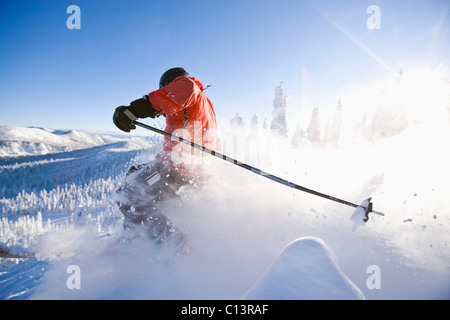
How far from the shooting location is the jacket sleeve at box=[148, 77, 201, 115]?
260 cm

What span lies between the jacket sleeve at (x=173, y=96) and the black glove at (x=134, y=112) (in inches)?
3.1

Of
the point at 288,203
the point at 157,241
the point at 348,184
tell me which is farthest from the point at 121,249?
the point at 348,184

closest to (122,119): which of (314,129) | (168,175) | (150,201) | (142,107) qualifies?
(142,107)

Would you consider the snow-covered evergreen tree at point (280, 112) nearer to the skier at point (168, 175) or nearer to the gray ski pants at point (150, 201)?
the skier at point (168, 175)

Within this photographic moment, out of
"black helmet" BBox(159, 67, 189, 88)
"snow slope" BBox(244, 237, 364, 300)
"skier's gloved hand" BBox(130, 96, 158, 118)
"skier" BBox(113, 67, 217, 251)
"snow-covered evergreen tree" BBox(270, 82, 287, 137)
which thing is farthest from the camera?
"snow-covered evergreen tree" BBox(270, 82, 287, 137)

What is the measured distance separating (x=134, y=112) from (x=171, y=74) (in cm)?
124

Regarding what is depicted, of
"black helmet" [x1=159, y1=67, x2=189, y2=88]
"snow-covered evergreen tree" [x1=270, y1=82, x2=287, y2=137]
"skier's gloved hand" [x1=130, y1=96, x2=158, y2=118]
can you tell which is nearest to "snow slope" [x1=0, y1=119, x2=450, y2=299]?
"skier's gloved hand" [x1=130, y1=96, x2=158, y2=118]

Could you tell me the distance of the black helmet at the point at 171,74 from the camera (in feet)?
11.0

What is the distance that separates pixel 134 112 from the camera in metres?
2.61

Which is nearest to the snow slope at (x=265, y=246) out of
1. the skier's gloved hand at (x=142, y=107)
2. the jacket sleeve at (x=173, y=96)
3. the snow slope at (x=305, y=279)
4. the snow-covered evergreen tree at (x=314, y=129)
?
the snow slope at (x=305, y=279)

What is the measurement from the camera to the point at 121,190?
3383 mm

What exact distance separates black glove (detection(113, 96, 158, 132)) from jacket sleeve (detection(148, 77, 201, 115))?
77mm

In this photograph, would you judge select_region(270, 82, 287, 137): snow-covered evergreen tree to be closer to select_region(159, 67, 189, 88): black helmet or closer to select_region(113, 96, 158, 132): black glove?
select_region(159, 67, 189, 88): black helmet

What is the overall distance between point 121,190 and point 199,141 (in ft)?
5.77
